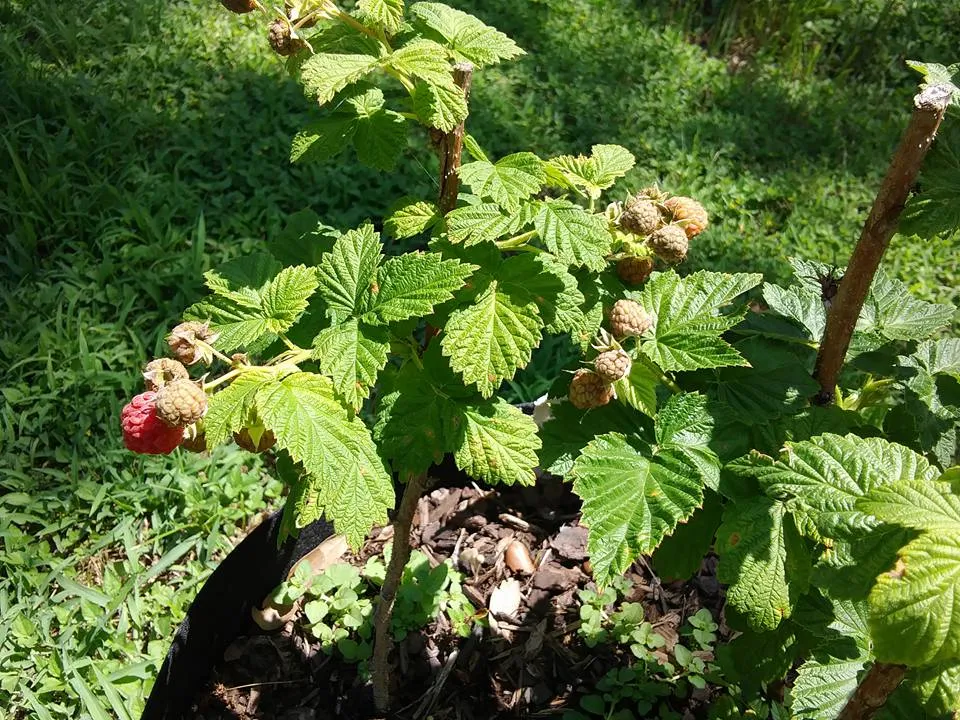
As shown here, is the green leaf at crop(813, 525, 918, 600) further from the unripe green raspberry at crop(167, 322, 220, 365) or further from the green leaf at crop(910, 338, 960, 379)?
the unripe green raspberry at crop(167, 322, 220, 365)

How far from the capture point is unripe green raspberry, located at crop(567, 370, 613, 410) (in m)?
1.23

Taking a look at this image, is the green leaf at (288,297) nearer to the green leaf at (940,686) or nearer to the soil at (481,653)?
the green leaf at (940,686)

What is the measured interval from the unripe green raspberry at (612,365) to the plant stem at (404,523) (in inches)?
13.6

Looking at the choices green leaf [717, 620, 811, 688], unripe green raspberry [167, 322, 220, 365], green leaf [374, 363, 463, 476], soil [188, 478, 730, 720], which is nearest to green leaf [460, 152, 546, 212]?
green leaf [374, 363, 463, 476]

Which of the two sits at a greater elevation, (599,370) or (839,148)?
(599,370)

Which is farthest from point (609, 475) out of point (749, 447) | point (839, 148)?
point (839, 148)

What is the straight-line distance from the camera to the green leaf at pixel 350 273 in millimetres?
1192

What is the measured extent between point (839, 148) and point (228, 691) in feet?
11.7

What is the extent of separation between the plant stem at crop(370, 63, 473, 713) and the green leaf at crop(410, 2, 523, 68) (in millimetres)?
51

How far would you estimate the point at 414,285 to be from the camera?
1151 millimetres

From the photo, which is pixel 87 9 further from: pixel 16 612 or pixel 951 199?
pixel 951 199

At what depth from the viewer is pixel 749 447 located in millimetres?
1289

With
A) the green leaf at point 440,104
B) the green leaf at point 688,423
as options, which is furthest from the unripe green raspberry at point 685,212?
the green leaf at point 440,104

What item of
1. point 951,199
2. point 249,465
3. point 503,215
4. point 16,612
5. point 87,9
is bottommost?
point 16,612
